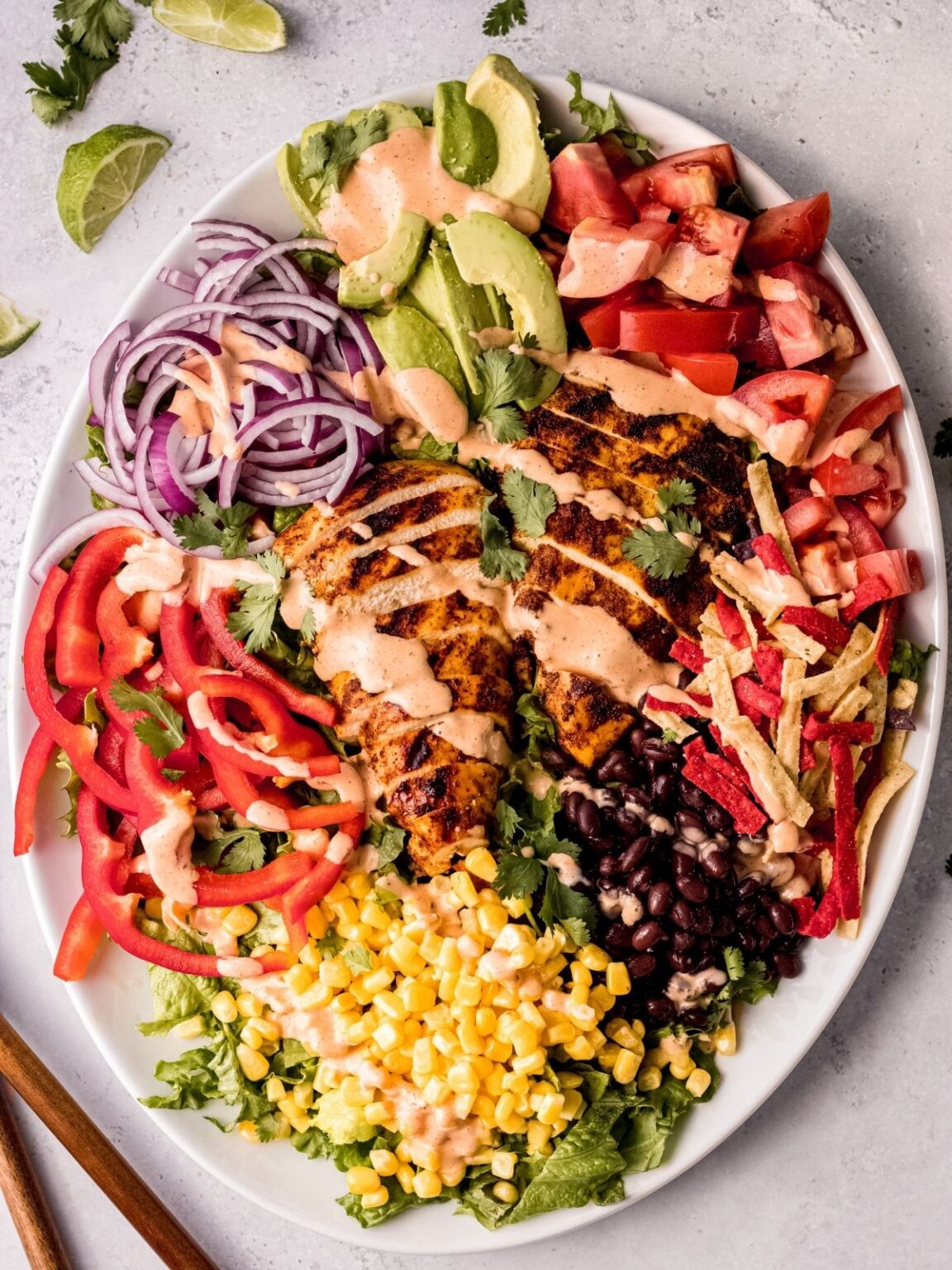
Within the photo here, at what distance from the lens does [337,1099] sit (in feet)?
15.1

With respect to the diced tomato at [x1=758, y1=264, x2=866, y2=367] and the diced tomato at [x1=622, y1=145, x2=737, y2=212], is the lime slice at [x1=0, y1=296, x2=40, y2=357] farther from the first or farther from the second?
the diced tomato at [x1=758, y1=264, x2=866, y2=367]

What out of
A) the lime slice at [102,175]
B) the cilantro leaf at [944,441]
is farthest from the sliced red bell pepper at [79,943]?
the cilantro leaf at [944,441]

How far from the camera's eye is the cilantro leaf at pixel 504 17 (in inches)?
194

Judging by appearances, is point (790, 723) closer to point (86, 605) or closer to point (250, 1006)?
point (250, 1006)

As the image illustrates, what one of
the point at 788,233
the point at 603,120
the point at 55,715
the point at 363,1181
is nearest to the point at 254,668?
the point at 55,715

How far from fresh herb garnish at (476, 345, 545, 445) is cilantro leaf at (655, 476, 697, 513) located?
0.63m

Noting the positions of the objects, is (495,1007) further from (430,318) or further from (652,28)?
(652,28)

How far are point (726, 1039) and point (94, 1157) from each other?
2.99 m

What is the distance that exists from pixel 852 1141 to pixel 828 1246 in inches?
19.2

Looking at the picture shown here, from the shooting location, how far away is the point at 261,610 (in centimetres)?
458

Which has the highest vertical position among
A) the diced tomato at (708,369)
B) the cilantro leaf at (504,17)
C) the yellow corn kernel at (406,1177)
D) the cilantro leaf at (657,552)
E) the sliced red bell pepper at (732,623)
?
the cilantro leaf at (504,17)

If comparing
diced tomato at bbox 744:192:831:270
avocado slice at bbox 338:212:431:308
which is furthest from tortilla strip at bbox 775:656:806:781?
avocado slice at bbox 338:212:431:308

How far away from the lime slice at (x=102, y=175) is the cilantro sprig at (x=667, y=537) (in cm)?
295

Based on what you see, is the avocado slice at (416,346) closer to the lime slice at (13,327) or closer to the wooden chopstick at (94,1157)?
the lime slice at (13,327)
